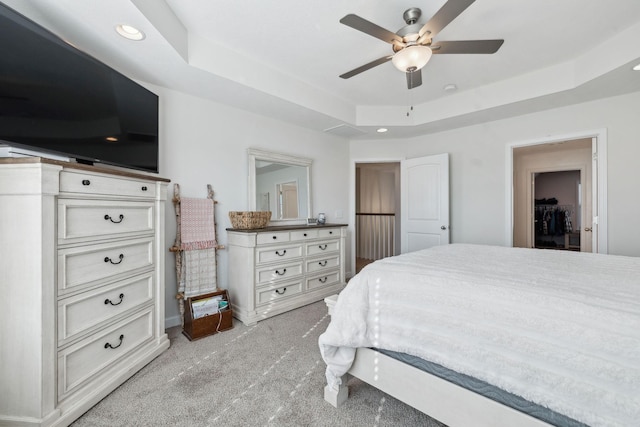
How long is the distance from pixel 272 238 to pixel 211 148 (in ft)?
3.90

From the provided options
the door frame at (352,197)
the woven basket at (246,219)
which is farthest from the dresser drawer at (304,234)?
the door frame at (352,197)

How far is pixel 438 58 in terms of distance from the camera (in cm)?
255

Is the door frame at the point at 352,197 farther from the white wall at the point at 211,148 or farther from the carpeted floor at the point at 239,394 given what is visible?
the carpeted floor at the point at 239,394

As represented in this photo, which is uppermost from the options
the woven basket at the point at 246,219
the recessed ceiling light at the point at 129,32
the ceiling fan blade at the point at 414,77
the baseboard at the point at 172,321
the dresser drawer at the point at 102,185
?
the recessed ceiling light at the point at 129,32

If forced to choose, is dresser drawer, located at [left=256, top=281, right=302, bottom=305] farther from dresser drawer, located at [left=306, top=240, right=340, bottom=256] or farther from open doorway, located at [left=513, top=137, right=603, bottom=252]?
open doorway, located at [left=513, top=137, right=603, bottom=252]

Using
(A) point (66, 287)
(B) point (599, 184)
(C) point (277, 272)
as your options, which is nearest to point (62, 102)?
(A) point (66, 287)

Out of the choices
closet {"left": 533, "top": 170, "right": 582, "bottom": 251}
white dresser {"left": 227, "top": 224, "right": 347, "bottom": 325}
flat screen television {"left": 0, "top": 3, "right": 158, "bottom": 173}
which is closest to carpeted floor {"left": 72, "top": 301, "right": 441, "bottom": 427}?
white dresser {"left": 227, "top": 224, "right": 347, "bottom": 325}

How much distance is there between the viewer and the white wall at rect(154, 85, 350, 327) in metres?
2.61

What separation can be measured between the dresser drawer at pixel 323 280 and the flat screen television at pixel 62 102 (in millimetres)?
2080

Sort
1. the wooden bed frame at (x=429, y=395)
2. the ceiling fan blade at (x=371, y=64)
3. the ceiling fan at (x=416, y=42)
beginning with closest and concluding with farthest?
1. the wooden bed frame at (x=429, y=395)
2. the ceiling fan at (x=416, y=42)
3. the ceiling fan blade at (x=371, y=64)

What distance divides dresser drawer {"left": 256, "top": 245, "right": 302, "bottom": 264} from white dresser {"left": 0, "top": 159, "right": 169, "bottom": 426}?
1.05 m

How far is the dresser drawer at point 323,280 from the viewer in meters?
3.17

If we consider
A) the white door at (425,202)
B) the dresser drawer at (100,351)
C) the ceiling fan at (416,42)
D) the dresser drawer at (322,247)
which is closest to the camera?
the dresser drawer at (100,351)

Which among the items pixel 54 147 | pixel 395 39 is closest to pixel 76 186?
pixel 54 147
